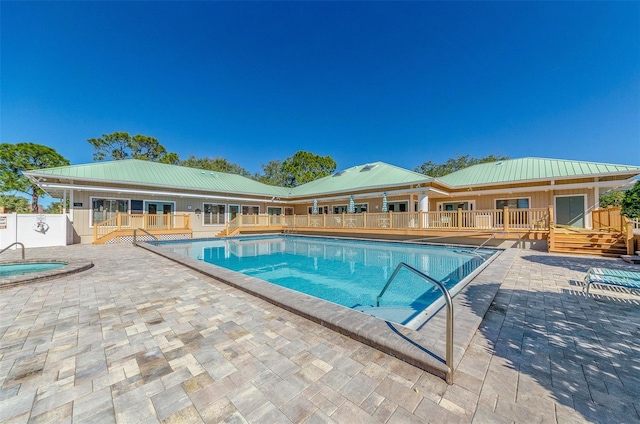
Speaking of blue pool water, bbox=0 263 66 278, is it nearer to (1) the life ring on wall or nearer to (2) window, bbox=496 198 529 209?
(1) the life ring on wall

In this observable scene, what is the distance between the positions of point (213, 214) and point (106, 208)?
6.51m

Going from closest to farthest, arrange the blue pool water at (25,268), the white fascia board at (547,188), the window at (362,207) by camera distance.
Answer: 1. the blue pool water at (25,268)
2. the white fascia board at (547,188)
3. the window at (362,207)

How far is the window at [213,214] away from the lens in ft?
62.0

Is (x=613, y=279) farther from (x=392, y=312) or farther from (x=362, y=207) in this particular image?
(x=362, y=207)

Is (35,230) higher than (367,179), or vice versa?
(367,179)

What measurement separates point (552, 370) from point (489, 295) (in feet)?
6.60

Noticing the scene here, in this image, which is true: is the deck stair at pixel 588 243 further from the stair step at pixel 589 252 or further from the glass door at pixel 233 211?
the glass door at pixel 233 211

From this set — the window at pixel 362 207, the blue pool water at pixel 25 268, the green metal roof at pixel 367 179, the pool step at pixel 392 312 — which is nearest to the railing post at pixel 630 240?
the green metal roof at pixel 367 179

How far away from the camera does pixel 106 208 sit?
14.8 m

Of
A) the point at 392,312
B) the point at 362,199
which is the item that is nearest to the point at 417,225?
the point at 362,199

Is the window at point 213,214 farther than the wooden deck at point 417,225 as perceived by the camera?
Yes

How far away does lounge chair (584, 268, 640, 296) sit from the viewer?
3881 millimetres

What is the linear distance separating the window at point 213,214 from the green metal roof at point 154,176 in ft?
5.38

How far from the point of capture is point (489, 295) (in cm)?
416
